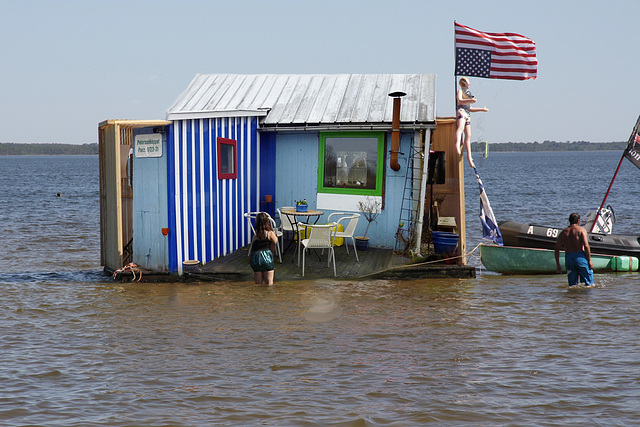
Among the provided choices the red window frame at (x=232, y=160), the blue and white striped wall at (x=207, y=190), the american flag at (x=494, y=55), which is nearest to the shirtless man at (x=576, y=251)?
the american flag at (x=494, y=55)

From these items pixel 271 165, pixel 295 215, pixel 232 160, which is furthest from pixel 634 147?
pixel 232 160

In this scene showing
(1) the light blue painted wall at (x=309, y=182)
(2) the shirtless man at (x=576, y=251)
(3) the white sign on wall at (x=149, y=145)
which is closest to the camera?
(3) the white sign on wall at (x=149, y=145)

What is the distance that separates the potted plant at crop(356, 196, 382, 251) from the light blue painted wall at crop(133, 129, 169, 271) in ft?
14.0

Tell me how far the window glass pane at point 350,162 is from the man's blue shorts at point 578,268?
4295mm

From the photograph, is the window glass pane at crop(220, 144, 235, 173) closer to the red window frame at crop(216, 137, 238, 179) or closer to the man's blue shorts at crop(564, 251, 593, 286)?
the red window frame at crop(216, 137, 238, 179)

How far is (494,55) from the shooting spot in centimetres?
1280

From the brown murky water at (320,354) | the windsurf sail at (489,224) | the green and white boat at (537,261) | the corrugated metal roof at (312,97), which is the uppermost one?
the corrugated metal roof at (312,97)

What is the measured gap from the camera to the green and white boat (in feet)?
46.5

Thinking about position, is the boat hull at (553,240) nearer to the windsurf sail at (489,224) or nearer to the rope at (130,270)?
the windsurf sail at (489,224)

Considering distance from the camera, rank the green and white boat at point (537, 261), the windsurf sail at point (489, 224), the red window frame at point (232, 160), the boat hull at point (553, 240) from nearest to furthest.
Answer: the red window frame at point (232, 160), the windsurf sail at point (489, 224), the green and white boat at point (537, 261), the boat hull at point (553, 240)

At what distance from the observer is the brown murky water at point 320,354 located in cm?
627

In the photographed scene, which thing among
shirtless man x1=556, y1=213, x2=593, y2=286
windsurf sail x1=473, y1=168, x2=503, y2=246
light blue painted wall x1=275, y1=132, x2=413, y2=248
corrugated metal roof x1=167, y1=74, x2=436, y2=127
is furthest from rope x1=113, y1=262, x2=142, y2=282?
shirtless man x1=556, y1=213, x2=593, y2=286

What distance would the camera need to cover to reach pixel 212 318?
9633 mm

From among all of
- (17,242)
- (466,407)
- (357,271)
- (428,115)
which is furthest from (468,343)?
(17,242)
